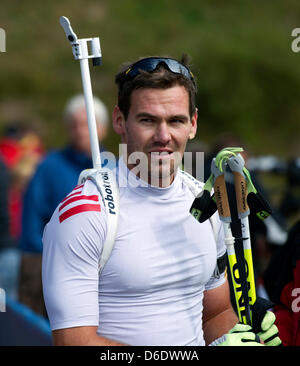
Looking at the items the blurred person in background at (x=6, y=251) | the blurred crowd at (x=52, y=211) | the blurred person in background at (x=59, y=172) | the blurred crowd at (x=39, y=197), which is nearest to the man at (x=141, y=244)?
the blurred crowd at (x=52, y=211)

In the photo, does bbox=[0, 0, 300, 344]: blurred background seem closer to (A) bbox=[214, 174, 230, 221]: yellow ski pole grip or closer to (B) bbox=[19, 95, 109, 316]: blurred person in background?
(B) bbox=[19, 95, 109, 316]: blurred person in background

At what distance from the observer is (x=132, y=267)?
7.42ft

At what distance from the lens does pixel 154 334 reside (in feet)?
7.59

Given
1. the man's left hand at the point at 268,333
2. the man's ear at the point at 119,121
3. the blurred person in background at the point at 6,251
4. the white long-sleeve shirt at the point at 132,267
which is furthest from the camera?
the blurred person in background at the point at 6,251

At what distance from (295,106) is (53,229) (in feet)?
54.3

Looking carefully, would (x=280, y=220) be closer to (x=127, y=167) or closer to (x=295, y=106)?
(x=127, y=167)

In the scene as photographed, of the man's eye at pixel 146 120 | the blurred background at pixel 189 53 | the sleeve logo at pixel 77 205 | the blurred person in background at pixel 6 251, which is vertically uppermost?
the blurred background at pixel 189 53

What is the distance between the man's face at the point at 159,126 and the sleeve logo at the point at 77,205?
0.26 meters

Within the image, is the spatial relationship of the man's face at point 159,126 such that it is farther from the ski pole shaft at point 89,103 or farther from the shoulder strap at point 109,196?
the ski pole shaft at point 89,103

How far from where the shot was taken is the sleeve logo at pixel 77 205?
7.39 feet

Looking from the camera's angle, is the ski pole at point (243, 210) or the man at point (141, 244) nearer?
the man at point (141, 244)

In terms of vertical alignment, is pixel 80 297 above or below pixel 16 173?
below

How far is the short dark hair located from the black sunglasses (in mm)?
12
